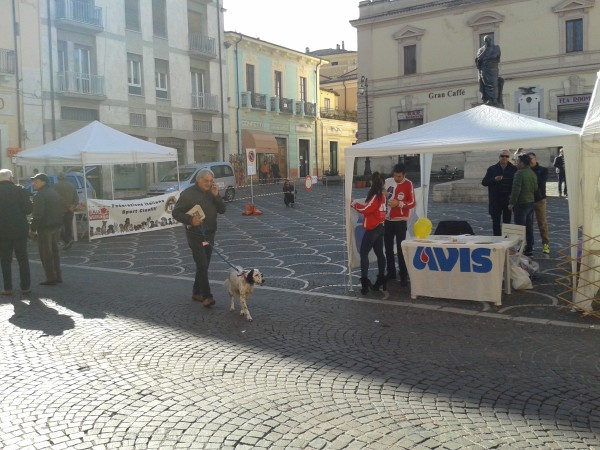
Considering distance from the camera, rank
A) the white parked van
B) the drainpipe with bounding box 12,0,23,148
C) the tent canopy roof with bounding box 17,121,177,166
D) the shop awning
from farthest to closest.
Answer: the shop awning < the drainpipe with bounding box 12,0,23,148 < the white parked van < the tent canopy roof with bounding box 17,121,177,166

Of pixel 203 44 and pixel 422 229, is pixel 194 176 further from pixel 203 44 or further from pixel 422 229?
pixel 422 229

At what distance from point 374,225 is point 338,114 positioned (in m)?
45.0

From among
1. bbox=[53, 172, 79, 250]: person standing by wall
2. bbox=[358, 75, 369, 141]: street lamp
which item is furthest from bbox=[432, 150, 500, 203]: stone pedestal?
bbox=[358, 75, 369, 141]: street lamp

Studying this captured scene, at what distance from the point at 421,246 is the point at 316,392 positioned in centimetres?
340

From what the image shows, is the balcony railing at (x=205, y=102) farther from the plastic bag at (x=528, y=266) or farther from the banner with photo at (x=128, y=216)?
the plastic bag at (x=528, y=266)

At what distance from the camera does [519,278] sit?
767 cm

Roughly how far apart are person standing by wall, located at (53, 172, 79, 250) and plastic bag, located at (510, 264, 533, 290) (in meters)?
8.98

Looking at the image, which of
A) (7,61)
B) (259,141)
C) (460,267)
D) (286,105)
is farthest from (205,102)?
(460,267)

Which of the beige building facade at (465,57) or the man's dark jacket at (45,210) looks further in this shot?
the beige building facade at (465,57)

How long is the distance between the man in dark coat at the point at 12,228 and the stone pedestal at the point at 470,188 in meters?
15.5

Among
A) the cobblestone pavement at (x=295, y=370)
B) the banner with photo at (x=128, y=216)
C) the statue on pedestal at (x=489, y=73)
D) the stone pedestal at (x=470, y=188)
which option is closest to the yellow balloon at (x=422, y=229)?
the cobblestone pavement at (x=295, y=370)

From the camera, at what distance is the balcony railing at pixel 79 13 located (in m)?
26.2

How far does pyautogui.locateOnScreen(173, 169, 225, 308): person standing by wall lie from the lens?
7.37 metres

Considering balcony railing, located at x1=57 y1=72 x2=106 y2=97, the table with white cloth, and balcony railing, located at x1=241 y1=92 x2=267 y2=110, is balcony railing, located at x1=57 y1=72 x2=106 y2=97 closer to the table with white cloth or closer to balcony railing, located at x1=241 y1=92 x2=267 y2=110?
balcony railing, located at x1=241 y1=92 x2=267 y2=110
